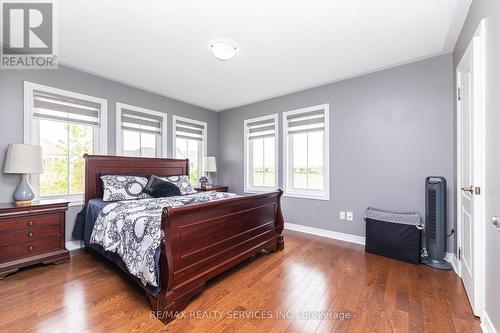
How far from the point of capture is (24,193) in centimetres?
251

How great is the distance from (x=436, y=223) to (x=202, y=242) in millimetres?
2551

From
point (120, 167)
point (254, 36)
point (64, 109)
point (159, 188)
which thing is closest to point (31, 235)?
point (120, 167)

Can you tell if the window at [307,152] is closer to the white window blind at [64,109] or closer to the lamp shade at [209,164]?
the lamp shade at [209,164]

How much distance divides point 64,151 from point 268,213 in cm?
292

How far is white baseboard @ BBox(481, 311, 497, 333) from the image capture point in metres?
1.39

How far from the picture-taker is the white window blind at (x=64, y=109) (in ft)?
9.21

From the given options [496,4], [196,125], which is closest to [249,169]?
[196,125]

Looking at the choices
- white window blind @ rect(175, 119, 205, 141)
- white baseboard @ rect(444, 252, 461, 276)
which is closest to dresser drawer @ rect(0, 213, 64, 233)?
white window blind @ rect(175, 119, 205, 141)

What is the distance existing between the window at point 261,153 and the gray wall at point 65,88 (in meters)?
1.58

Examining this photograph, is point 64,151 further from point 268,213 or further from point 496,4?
point 496,4

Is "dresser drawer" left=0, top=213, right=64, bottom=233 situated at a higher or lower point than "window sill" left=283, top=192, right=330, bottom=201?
lower

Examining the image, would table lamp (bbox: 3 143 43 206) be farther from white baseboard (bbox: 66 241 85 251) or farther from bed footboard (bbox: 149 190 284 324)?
bed footboard (bbox: 149 190 284 324)

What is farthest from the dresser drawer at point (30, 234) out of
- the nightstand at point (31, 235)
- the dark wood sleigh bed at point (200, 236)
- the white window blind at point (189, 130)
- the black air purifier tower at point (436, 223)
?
the black air purifier tower at point (436, 223)

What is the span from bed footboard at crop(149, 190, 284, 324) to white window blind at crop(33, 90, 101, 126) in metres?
2.53
